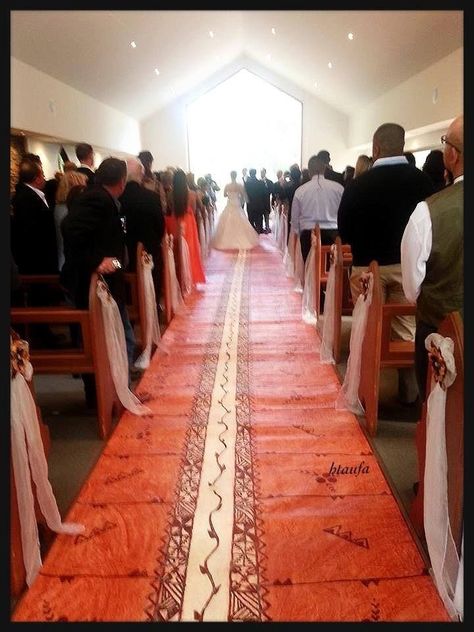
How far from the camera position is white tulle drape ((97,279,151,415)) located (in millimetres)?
2718

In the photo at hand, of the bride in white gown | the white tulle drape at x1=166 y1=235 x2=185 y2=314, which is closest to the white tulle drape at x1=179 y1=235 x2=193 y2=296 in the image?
the white tulle drape at x1=166 y1=235 x2=185 y2=314

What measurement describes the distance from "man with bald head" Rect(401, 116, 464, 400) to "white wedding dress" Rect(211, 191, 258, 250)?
7.56 m

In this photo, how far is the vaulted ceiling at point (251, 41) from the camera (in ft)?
2.91

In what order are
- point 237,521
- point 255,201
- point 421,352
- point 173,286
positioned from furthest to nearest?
point 255,201 < point 173,286 < point 421,352 < point 237,521

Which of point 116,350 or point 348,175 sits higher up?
point 348,175

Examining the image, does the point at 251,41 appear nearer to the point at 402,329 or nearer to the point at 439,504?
the point at 439,504

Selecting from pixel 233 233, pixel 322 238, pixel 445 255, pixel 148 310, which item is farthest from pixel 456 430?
pixel 233 233

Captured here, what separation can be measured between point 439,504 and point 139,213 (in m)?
3.09

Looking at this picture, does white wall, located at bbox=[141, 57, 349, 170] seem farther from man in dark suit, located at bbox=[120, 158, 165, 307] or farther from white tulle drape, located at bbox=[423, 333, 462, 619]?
man in dark suit, located at bbox=[120, 158, 165, 307]

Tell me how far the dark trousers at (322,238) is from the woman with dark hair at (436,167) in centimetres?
131

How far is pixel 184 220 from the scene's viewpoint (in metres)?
5.98

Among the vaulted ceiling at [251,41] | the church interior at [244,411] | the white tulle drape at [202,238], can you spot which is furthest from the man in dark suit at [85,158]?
the white tulle drape at [202,238]

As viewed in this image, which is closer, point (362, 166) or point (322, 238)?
point (362, 166)

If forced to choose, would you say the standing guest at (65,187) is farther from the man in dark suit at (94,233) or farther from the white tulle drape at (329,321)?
the white tulle drape at (329,321)
